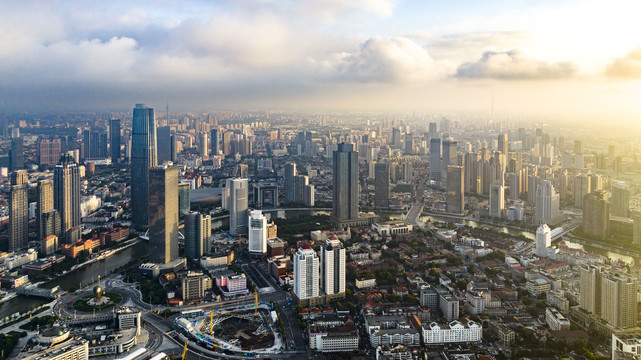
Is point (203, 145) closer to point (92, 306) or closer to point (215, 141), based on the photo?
point (215, 141)

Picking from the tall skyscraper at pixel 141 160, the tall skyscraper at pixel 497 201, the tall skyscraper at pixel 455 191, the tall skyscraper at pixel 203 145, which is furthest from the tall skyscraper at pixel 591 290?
the tall skyscraper at pixel 203 145

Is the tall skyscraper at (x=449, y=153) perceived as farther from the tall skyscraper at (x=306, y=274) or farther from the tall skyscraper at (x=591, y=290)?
the tall skyscraper at (x=306, y=274)

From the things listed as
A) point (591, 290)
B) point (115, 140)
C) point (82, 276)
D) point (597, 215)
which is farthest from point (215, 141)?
point (591, 290)

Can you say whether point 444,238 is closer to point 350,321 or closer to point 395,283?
point 395,283

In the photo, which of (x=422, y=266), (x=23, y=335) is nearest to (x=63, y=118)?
(x=23, y=335)

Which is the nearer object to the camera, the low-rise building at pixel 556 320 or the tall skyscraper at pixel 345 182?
the low-rise building at pixel 556 320
